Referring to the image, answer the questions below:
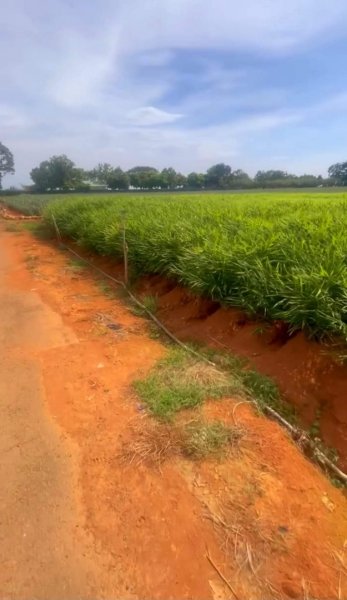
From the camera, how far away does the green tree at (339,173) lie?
44.1 meters

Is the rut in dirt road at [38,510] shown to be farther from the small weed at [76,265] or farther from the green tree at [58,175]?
the green tree at [58,175]

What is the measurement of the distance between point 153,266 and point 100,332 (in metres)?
1.67

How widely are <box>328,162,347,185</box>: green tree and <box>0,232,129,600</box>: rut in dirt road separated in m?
47.8

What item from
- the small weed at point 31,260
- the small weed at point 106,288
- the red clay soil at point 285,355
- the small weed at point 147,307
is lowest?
the small weed at point 31,260

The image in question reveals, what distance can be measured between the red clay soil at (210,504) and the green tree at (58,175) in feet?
159

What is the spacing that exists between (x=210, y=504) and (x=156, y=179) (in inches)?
1776

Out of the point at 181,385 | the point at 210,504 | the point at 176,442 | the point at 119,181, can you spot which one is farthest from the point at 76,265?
the point at 119,181

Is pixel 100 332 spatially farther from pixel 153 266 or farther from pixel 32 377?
pixel 153 266

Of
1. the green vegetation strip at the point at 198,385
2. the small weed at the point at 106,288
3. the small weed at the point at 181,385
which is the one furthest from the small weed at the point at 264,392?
the small weed at the point at 106,288

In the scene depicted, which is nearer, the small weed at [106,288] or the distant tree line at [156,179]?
the small weed at [106,288]

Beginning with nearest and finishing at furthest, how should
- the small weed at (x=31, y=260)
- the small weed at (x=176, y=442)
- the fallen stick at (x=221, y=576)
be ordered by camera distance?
the fallen stick at (x=221, y=576) → the small weed at (x=176, y=442) → the small weed at (x=31, y=260)

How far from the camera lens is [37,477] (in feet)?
6.82

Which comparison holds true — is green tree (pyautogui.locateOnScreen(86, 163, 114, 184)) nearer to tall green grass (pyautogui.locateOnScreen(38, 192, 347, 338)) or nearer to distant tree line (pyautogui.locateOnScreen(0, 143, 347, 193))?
distant tree line (pyautogui.locateOnScreen(0, 143, 347, 193))

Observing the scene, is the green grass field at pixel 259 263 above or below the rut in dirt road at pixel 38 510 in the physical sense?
above
